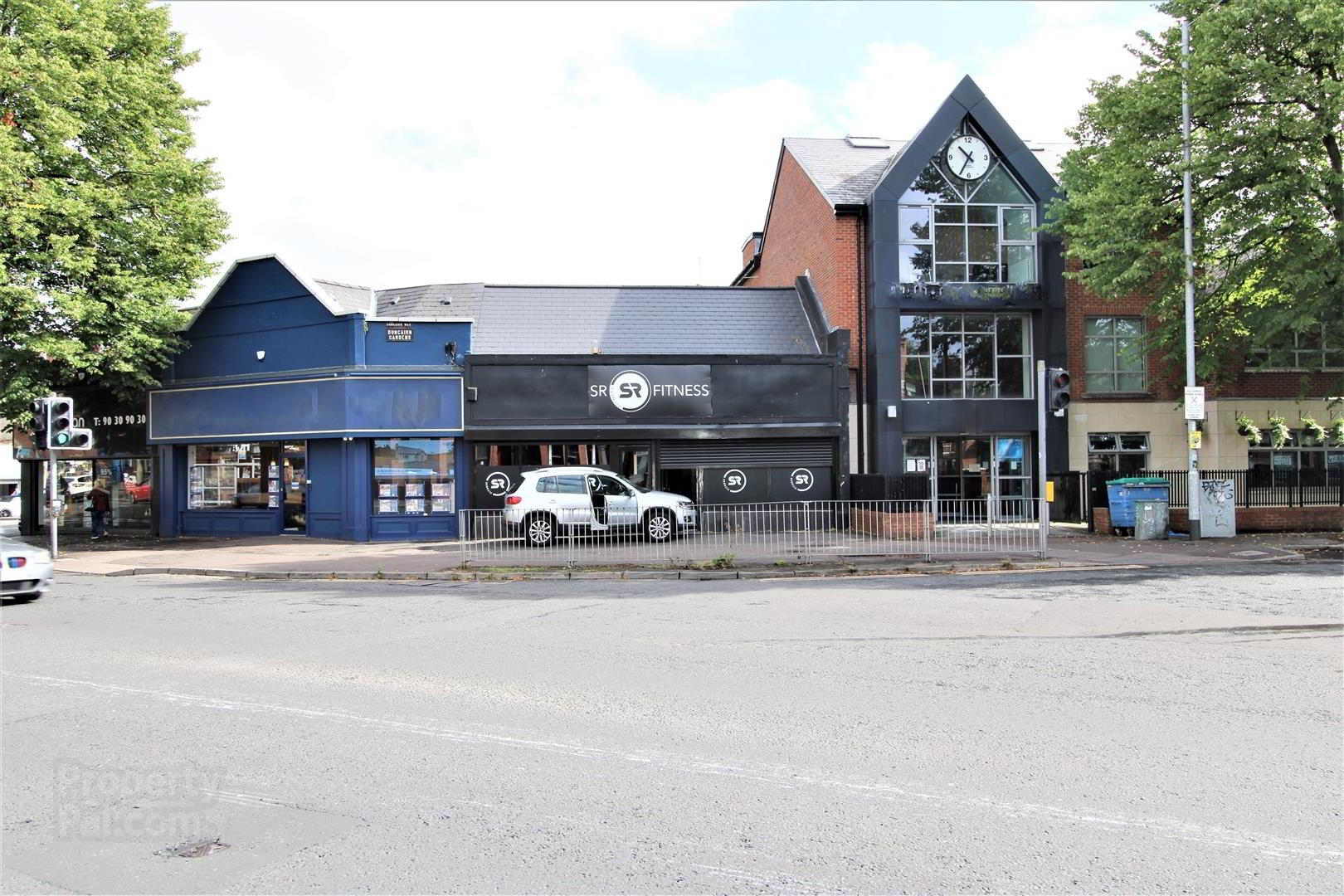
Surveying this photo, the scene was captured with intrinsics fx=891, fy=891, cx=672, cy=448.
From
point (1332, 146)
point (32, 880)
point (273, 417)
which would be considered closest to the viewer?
point (32, 880)

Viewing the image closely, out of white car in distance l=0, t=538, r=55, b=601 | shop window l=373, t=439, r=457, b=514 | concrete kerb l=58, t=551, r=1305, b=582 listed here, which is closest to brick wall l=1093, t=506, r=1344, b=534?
concrete kerb l=58, t=551, r=1305, b=582

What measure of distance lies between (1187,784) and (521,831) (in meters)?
3.63

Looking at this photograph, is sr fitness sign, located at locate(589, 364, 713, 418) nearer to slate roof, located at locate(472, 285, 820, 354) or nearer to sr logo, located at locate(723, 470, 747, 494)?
slate roof, located at locate(472, 285, 820, 354)

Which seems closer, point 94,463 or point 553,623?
point 553,623

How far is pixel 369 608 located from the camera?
39.1 feet

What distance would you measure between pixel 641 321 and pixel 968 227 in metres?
9.43

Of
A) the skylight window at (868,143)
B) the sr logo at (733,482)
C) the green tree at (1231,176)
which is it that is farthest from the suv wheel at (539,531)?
the skylight window at (868,143)

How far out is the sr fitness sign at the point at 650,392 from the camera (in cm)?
2242

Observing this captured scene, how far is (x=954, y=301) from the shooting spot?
24.3 meters

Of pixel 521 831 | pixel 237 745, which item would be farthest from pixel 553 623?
pixel 521 831

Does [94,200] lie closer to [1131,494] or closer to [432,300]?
[432,300]

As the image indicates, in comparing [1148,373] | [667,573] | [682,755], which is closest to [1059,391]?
[667,573]

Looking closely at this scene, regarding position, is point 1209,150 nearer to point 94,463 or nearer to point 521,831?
point 521,831

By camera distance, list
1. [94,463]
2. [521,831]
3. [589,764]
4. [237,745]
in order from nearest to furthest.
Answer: [521,831] → [589,764] → [237,745] → [94,463]
